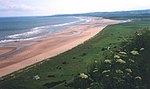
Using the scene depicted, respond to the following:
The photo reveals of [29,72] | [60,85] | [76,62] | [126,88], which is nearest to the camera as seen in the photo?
[126,88]

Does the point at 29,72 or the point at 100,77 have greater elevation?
the point at 100,77

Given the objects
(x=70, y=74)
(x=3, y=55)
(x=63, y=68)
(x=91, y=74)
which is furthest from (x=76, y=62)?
(x=3, y=55)

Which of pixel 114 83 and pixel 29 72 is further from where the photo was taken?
pixel 29 72

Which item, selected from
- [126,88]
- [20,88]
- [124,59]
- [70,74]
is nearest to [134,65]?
[124,59]

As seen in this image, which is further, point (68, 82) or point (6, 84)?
point (6, 84)

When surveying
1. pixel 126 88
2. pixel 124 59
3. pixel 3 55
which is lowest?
pixel 3 55

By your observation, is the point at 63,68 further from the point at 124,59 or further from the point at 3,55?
the point at 3,55

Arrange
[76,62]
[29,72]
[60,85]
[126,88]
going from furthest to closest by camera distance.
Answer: [76,62] < [29,72] < [60,85] < [126,88]

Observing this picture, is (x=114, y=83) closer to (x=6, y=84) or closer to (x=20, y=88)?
(x=20, y=88)

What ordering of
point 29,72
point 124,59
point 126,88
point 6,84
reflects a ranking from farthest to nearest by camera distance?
point 29,72 → point 6,84 → point 124,59 → point 126,88
